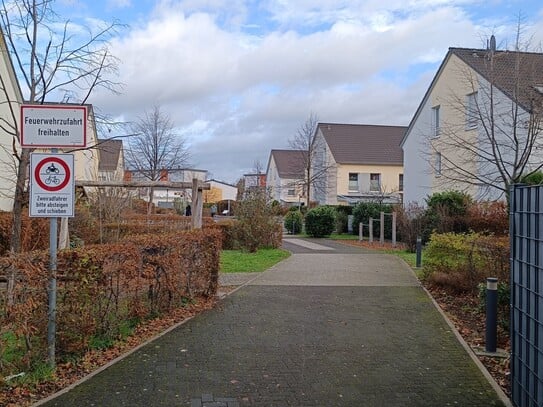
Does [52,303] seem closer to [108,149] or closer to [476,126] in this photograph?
[108,149]

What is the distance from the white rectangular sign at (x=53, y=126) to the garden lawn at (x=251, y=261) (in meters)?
8.94

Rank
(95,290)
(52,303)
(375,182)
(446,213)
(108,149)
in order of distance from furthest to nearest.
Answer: (375,182) → (446,213) → (108,149) → (95,290) → (52,303)

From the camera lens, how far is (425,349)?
6.83 metres

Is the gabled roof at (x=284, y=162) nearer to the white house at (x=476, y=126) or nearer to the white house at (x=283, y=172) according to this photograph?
the white house at (x=283, y=172)

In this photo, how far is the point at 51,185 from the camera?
5703mm

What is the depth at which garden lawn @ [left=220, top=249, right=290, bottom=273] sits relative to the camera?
14840 millimetres

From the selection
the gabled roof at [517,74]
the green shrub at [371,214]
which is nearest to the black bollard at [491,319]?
the gabled roof at [517,74]

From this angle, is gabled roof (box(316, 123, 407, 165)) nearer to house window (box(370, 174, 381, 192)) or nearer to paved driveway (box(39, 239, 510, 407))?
house window (box(370, 174, 381, 192))

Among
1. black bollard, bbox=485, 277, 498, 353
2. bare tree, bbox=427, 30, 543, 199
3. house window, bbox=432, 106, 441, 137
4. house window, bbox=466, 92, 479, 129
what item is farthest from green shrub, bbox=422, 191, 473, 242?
black bollard, bbox=485, 277, 498, 353

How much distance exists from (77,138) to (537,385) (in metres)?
4.80

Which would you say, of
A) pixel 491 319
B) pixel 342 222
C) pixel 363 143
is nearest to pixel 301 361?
pixel 491 319

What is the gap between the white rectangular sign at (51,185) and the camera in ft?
18.5

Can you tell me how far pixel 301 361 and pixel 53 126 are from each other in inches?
144

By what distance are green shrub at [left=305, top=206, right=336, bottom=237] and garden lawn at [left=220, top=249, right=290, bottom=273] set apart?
34.5ft
